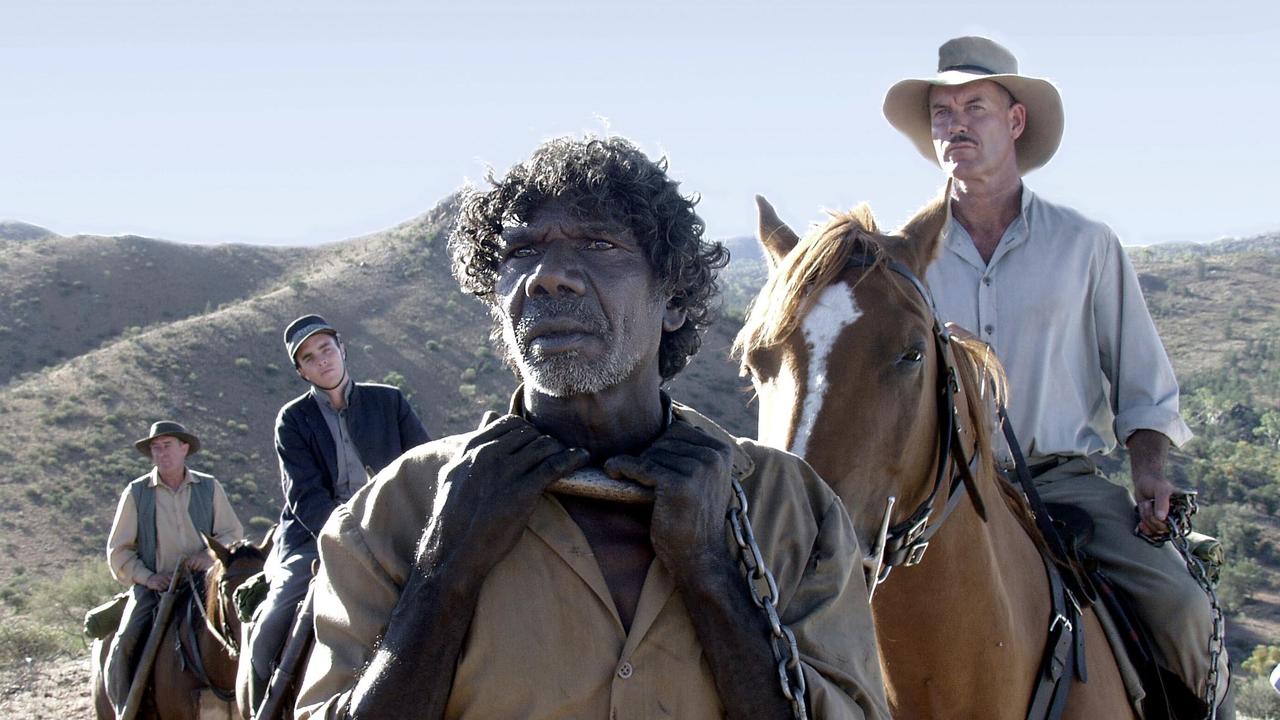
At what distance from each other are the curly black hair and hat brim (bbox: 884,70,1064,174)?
2669 millimetres

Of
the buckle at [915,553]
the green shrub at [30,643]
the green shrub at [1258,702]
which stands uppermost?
the buckle at [915,553]

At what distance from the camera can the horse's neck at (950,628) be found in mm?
3775

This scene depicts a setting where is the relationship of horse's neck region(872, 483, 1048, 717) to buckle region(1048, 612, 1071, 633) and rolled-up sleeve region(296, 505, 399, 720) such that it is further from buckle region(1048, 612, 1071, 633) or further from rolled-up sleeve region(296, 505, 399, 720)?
rolled-up sleeve region(296, 505, 399, 720)

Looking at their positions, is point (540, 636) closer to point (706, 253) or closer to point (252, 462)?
point (706, 253)

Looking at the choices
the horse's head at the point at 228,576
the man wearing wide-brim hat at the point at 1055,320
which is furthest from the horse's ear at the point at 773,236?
the horse's head at the point at 228,576

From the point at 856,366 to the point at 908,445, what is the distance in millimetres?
294

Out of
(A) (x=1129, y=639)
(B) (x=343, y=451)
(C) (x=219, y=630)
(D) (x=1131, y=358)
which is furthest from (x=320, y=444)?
(A) (x=1129, y=639)

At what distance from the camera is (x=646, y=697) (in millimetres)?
2361

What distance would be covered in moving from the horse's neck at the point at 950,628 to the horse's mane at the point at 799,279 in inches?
33.2

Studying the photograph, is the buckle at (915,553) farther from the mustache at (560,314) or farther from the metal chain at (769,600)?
the mustache at (560,314)

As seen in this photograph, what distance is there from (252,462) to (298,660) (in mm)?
30586

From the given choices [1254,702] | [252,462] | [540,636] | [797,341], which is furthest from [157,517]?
[252,462]

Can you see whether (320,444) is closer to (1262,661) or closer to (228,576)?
(228,576)

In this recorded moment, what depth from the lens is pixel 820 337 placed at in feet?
11.8
